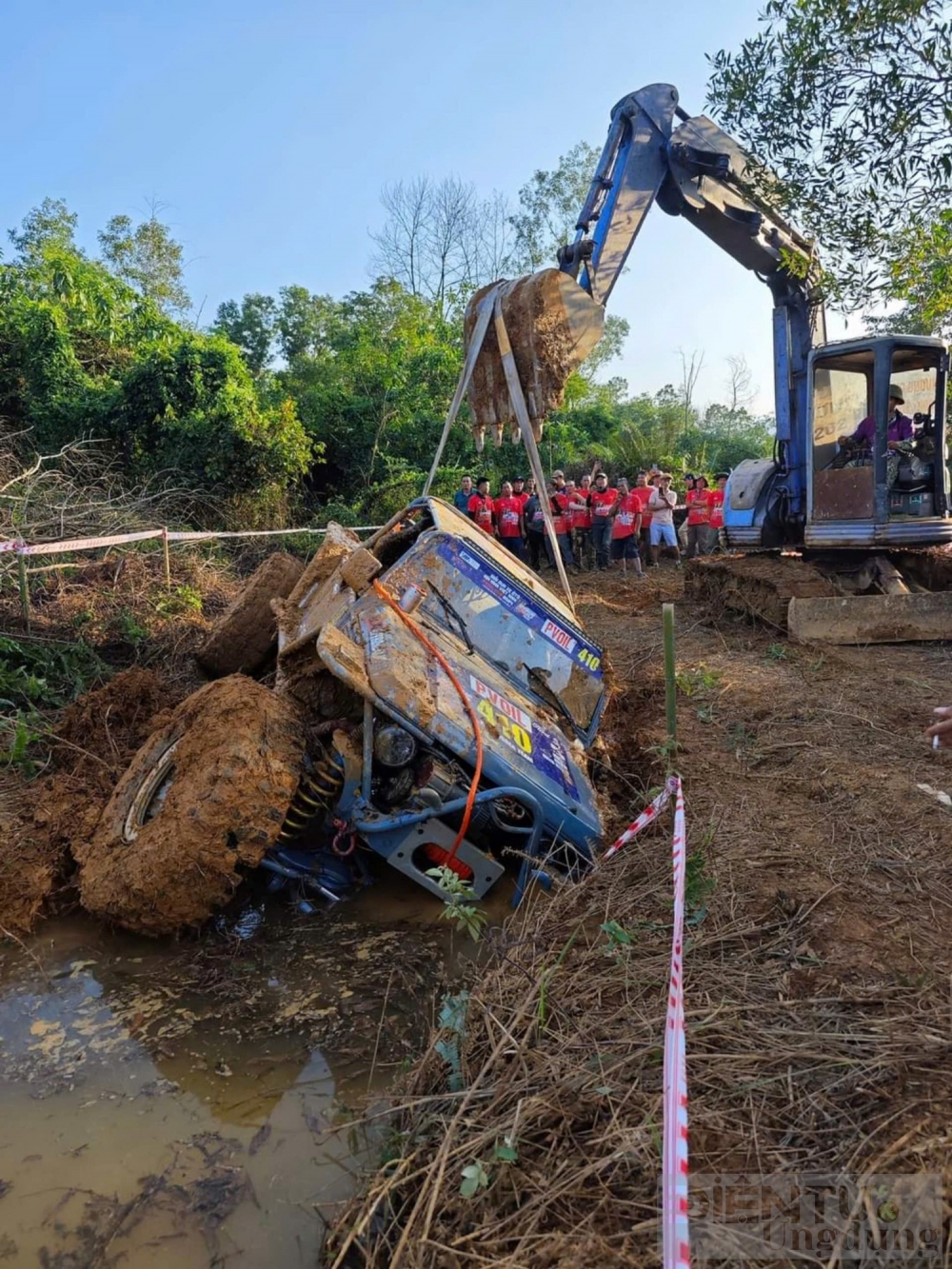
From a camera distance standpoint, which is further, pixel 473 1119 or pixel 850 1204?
pixel 473 1119

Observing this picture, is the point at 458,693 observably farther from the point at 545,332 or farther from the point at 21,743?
the point at 21,743

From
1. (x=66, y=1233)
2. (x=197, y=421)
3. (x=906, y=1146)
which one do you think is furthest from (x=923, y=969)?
(x=197, y=421)

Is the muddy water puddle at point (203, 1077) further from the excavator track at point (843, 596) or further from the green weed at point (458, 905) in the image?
the excavator track at point (843, 596)

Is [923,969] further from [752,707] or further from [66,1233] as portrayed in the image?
[752,707]

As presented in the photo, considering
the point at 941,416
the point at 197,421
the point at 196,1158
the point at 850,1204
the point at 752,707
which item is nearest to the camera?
the point at 850,1204

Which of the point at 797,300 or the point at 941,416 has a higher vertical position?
the point at 797,300

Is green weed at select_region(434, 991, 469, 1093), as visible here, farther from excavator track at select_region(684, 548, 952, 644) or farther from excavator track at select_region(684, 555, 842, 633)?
excavator track at select_region(684, 555, 842, 633)

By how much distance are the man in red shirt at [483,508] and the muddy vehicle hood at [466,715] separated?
33.2ft

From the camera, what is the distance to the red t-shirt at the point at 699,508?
15.3 metres

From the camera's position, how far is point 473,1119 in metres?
2.14

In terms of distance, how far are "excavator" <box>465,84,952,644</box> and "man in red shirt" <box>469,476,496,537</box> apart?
5.10 metres

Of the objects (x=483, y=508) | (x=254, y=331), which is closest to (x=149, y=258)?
(x=254, y=331)

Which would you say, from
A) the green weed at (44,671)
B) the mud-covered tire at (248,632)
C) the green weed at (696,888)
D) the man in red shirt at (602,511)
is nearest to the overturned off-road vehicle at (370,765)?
the green weed at (696,888)

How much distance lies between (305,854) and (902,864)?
2682 mm
